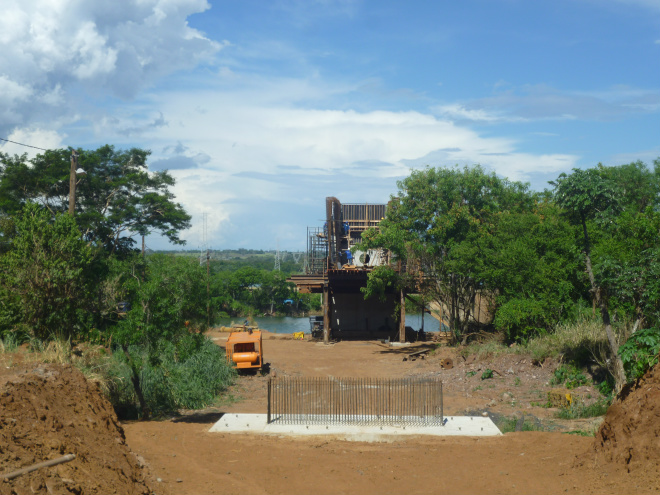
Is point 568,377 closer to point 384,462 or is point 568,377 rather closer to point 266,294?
point 384,462

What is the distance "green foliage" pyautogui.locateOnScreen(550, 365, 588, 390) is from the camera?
1870 centimetres

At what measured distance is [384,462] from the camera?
12.4 m

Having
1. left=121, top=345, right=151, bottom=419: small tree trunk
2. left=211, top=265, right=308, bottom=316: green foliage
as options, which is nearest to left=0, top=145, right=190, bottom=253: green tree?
left=121, top=345, right=151, bottom=419: small tree trunk

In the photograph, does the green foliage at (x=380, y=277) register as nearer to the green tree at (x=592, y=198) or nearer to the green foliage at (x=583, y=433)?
the green tree at (x=592, y=198)

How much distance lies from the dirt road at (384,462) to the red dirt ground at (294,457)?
2 centimetres

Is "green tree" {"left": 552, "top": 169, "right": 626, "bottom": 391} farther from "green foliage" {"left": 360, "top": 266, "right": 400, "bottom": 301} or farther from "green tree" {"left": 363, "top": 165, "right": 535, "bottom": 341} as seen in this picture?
"green foliage" {"left": 360, "top": 266, "right": 400, "bottom": 301}

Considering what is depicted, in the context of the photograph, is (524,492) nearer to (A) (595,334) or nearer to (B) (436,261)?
(A) (595,334)

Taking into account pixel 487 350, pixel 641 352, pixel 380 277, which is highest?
pixel 380 277

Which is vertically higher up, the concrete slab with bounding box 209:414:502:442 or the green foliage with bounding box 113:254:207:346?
the green foliage with bounding box 113:254:207:346

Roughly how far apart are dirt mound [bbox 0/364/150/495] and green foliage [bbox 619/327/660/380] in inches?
393

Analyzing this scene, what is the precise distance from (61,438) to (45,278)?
30.2 feet

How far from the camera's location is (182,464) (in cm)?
1188

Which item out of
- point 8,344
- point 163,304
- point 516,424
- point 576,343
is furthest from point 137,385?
point 576,343

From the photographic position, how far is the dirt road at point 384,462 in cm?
1055
